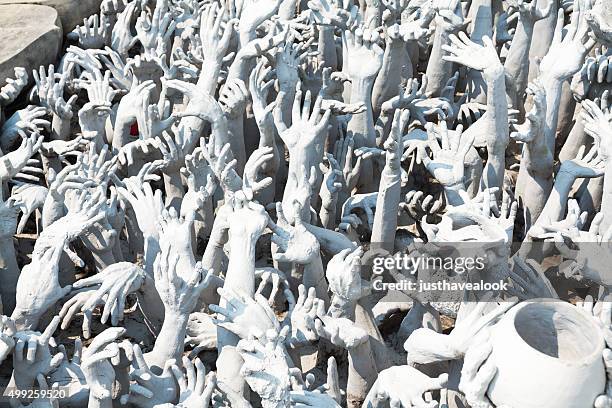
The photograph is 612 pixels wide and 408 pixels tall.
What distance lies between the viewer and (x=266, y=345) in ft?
9.02

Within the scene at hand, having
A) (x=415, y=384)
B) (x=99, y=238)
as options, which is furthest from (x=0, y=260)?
(x=415, y=384)

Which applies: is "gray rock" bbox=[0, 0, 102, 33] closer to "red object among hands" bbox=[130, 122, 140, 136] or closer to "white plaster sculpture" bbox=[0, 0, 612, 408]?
"white plaster sculpture" bbox=[0, 0, 612, 408]

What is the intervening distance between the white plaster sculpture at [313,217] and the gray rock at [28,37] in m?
0.10

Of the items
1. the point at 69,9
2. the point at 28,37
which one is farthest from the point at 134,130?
the point at 69,9

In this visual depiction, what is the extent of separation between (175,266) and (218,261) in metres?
0.58

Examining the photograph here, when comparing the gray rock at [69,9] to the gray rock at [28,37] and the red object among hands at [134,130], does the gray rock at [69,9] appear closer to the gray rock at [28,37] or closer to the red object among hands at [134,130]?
the gray rock at [28,37]

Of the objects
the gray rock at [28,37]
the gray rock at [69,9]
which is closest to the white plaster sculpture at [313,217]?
the gray rock at [28,37]

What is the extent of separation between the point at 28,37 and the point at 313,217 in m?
2.66

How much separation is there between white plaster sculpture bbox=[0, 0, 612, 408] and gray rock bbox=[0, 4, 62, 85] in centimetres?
10

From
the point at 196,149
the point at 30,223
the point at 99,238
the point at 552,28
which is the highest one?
the point at 552,28

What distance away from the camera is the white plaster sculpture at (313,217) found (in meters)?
2.88

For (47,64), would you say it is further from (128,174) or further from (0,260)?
(0,260)

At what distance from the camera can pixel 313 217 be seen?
156 inches

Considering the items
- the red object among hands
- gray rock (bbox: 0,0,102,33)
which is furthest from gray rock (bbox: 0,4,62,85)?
the red object among hands
